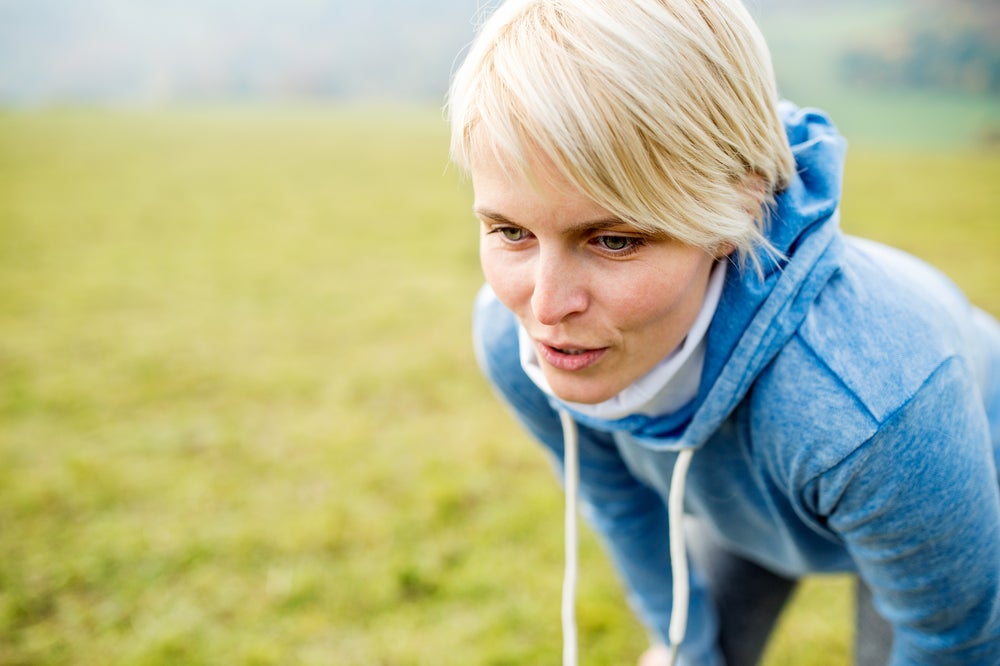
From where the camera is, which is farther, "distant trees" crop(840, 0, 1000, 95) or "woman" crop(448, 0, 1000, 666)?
"distant trees" crop(840, 0, 1000, 95)

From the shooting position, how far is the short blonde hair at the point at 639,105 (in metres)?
1.11

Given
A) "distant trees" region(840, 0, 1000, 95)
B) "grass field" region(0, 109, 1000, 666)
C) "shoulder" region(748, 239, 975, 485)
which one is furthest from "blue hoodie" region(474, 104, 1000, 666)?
"distant trees" region(840, 0, 1000, 95)

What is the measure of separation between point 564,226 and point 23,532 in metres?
3.58

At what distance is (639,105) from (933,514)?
2.86 feet

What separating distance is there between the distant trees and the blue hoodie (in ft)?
51.0

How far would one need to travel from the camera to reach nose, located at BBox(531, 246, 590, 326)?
1.24 metres

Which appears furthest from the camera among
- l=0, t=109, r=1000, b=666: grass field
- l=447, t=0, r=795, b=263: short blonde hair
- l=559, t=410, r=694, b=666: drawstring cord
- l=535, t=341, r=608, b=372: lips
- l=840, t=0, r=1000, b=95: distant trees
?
l=840, t=0, r=1000, b=95: distant trees

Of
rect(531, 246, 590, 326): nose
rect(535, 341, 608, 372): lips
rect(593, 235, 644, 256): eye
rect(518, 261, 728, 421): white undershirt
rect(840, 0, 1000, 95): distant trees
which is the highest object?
rect(593, 235, 644, 256): eye

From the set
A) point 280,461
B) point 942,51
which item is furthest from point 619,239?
point 942,51

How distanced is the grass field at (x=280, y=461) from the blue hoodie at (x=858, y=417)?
1.58 m

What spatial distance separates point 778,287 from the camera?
1280 mm

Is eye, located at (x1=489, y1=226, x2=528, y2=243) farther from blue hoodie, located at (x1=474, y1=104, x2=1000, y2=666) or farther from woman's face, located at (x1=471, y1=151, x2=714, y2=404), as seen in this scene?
blue hoodie, located at (x1=474, y1=104, x2=1000, y2=666)

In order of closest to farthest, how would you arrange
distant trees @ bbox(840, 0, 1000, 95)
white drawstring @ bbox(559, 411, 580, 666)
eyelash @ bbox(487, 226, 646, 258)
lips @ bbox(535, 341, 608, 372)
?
eyelash @ bbox(487, 226, 646, 258) → lips @ bbox(535, 341, 608, 372) → white drawstring @ bbox(559, 411, 580, 666) → distant trees @ bbox(840, 0, 1000, 95)

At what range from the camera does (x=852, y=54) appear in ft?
51.8
